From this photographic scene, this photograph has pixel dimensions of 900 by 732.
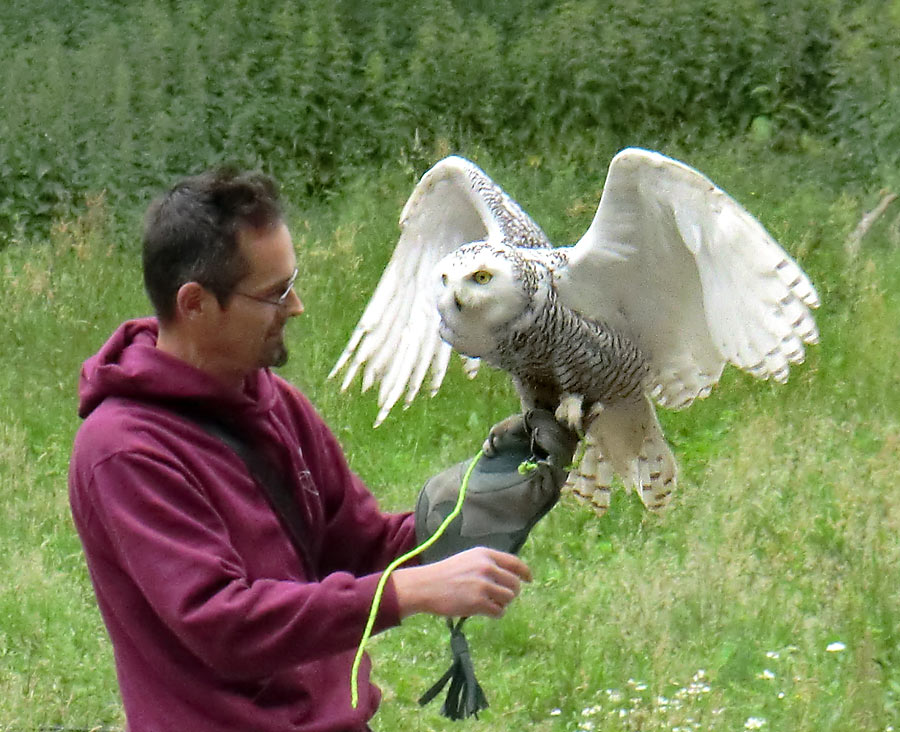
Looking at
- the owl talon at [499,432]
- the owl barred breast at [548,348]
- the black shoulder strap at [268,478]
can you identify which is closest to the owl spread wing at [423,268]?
the owl barred breast at [548,348]

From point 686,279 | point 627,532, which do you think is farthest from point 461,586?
point 627,532

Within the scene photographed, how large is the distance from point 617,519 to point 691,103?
5.16 m

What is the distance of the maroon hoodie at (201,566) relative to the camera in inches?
80.5

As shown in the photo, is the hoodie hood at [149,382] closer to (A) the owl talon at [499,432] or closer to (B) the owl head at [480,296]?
(A) the owl talon at [499,432]

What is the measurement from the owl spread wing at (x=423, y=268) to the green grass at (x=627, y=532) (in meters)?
1.29

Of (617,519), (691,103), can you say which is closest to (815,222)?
(691,103)

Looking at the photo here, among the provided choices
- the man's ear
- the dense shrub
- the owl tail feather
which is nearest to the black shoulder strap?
the man's ear

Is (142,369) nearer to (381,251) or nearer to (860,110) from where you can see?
(381,251)

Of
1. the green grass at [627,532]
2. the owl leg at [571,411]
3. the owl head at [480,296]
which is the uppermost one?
the owl head at [480,296]

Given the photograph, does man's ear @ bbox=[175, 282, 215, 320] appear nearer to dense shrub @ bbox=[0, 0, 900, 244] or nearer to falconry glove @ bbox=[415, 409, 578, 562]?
falconry glove @ bbox=[415, 409, 578, 562]

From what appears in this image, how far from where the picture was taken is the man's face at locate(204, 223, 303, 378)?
2234 millimetres

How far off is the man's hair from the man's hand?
0.57 m

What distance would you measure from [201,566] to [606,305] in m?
1.79

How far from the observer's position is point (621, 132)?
392 inches
